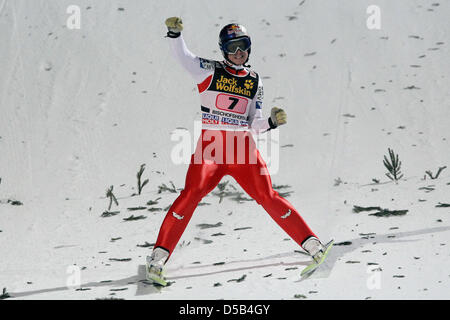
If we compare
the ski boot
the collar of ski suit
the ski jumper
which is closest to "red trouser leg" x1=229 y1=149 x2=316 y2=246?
the ski jumper

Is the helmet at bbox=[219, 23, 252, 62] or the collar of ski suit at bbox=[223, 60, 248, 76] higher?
the helmet at bbox=[219, 23, 252, 62]

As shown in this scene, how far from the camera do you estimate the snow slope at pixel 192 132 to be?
466 centimetres

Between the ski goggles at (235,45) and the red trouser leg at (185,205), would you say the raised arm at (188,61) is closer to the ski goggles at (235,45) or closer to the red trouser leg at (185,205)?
the ski goggles at (235,45)

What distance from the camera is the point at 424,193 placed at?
6277 mm

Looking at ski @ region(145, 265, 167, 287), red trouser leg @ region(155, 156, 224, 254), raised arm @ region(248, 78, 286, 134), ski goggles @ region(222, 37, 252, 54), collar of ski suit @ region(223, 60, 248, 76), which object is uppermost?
ski goggles @ region(222, 37, 252, 54)

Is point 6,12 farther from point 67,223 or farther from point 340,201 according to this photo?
point 340,201

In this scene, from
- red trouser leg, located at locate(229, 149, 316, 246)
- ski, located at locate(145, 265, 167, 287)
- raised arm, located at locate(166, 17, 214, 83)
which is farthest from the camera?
red trouser leg, located at locate(229, 149, 316, 246)

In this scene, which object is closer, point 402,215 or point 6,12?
point 402,215

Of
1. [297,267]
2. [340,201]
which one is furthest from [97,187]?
[297,267]

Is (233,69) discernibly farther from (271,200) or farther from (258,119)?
(271,200)

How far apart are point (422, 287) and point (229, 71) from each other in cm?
211

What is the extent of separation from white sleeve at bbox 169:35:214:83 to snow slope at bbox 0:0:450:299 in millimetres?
1526

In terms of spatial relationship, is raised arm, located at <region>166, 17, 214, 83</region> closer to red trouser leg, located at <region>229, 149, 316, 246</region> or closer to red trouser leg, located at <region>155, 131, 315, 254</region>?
red trouser leg, located at <region>155, 131, 315, 254</region>

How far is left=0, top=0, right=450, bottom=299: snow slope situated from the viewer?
4660mm
